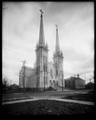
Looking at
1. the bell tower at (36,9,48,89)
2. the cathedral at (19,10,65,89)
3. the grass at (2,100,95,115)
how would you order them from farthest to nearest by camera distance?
the bell tower at (36,9,48,89) < the cathedral at (19,10,65,89) < the grass at (2,100,95,115)

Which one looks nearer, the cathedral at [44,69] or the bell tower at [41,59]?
the cathedral at [44,69]

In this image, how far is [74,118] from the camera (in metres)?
1.97

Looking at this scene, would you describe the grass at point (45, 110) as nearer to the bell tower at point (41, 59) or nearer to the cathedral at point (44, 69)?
the cathedral at point (44, 69)

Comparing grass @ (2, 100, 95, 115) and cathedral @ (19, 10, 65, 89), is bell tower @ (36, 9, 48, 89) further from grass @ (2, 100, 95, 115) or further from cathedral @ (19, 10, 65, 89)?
grass @ (2, 100, 95, 115)

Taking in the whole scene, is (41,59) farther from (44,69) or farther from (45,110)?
(45,110)

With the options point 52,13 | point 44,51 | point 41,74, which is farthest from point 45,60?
point 52,13

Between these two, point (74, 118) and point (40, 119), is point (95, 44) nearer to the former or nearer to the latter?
point (74, 118)

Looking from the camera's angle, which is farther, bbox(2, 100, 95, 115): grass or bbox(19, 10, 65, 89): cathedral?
bbox(19, 10, 65, 89): cathedral

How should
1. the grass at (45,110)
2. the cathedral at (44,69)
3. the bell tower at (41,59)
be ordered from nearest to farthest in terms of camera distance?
the grass at (45,110) → the cathedral at (44,69) → the bell tower at (41,59)

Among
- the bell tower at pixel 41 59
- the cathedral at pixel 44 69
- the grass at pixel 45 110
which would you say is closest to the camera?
the grass at pixel 45 110

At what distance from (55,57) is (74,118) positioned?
108 feet

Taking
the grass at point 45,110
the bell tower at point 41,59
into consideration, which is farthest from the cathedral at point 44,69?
the grass at point 45,110

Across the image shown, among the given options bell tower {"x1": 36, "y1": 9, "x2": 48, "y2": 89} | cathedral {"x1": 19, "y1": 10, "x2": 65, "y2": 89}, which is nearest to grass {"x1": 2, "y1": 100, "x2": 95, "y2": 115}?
cathedral {"x1": 19, "y1": 10, "x2": 65, "y2": 89}

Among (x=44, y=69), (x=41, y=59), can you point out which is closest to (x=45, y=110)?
(x=44, y=69)
